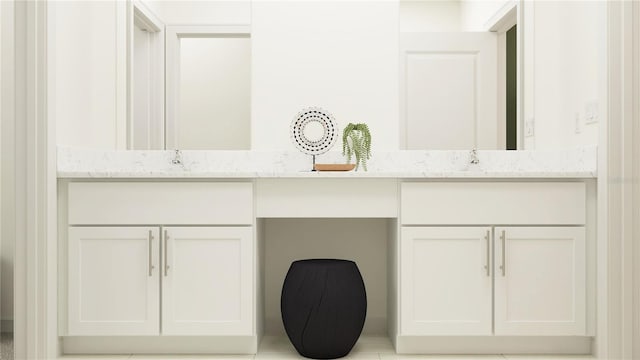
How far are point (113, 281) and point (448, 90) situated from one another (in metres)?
1.79

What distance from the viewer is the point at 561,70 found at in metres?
2.63

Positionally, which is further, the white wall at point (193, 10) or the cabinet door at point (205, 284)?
the white wall at point (193, 10)

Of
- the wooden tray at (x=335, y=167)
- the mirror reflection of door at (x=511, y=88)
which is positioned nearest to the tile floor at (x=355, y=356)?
the wooden tray at (x=335, y=167)

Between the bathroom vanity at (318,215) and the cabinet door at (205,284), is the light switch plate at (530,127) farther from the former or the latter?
the cabinet door at (205,284)

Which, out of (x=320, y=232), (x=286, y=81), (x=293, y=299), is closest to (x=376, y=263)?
(x=320, y=232)

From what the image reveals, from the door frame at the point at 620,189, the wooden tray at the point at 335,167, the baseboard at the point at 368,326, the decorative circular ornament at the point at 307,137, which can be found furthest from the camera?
the baseboard at the point at 368,326

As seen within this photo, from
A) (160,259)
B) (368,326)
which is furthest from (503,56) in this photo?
(160,259)

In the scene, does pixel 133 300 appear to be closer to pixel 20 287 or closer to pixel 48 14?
pixel 20 287

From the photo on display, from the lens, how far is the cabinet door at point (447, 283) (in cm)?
229

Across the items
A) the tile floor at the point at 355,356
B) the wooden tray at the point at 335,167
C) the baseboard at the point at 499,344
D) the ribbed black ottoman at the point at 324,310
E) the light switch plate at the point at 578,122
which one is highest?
the light switch plate at the point at 578,122

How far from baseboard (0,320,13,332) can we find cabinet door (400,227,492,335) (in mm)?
1808

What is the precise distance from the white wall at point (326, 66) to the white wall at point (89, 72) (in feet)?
2.23

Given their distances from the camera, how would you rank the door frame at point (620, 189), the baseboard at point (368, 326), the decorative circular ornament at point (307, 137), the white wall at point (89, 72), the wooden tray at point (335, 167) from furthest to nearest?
the baseboard at point (368, 326), the decorative circular ornament at point (307, 137), the wooden tray at point (335, 167), the white wall at point (89, 72), the door frame at point (620, 189)

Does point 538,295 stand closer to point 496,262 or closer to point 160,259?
point 496,262
